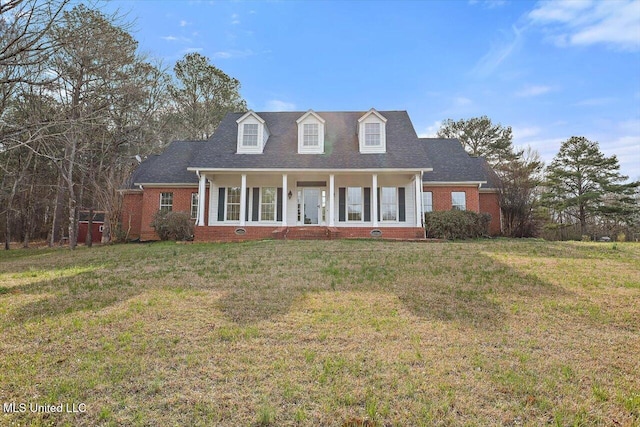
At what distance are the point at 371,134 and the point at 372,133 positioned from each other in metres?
0.07

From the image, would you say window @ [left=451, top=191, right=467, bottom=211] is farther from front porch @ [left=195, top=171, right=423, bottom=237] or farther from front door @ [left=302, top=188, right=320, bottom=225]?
front door @ [left=302, top=188, right=320, bottom=225]

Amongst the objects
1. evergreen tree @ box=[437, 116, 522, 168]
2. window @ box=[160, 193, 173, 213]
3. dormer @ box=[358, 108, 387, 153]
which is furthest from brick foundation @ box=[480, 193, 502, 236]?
window @ box=[160, 193, 173, 213]


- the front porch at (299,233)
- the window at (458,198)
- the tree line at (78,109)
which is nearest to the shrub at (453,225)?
the front porch at (299,233)

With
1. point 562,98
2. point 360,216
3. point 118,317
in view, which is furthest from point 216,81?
point 118,317

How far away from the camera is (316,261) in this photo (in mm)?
8844

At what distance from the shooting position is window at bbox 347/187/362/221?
16.8m

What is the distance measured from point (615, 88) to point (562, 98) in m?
1.91

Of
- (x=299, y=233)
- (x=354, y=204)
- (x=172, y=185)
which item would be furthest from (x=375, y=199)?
(x=172, y=185)

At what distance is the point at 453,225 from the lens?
15086mm

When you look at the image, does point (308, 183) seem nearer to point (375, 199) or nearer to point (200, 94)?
point (375, 199)

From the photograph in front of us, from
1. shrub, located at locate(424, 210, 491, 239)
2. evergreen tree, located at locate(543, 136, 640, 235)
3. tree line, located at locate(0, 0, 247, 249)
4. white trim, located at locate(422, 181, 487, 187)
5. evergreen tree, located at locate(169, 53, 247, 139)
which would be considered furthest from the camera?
evergreen tree, located at locate(169, 53, 247, 139)

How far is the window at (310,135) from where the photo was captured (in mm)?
17203

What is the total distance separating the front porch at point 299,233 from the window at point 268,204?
1.30 metres

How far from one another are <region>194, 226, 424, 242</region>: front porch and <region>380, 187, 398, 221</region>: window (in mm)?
1458
